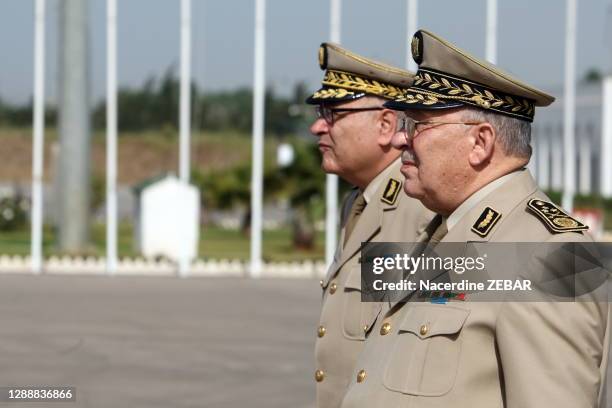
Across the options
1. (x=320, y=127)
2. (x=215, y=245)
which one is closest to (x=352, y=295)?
(x=320, y=127)

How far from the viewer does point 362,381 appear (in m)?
2.93

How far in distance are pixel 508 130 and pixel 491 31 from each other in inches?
689

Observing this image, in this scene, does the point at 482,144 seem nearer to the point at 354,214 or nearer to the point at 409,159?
the point at 409,159

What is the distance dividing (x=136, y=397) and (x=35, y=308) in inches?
246

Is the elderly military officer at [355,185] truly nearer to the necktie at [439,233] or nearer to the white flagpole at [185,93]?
the necktie at [439,233]

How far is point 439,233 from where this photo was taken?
3.00 meters

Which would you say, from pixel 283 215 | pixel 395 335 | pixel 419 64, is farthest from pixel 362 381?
pixel 283 215

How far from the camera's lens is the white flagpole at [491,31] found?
19.9 metres

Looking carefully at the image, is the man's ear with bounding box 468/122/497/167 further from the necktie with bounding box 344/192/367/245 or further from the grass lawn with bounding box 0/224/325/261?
the grass lawn with bounding box 0/224/325/261

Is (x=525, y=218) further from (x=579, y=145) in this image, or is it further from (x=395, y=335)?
(x=579, y=145)

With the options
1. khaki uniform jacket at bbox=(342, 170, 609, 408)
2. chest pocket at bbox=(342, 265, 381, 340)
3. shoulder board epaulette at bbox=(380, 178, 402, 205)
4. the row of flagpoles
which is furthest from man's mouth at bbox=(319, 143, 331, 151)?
the row of flagpoles

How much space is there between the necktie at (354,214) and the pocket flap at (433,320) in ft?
4.36

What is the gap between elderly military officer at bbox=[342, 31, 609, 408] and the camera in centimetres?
252

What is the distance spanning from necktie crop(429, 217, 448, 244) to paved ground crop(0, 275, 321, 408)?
5.45 m
